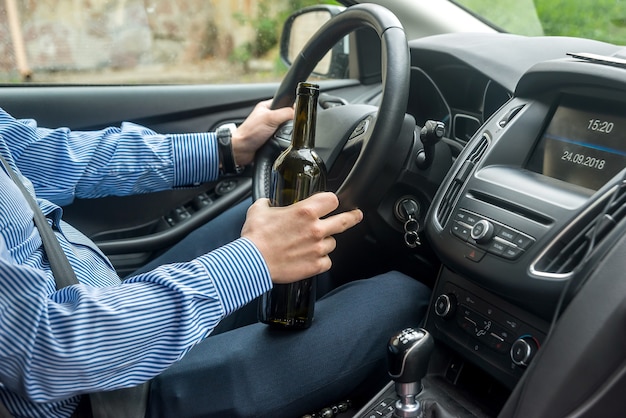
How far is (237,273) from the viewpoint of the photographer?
867 millimetres

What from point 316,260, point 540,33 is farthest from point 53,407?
point 540,33

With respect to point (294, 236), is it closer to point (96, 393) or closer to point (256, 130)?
point (96, 393)

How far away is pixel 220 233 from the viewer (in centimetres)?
142

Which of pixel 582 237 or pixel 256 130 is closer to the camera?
pixel 582 237

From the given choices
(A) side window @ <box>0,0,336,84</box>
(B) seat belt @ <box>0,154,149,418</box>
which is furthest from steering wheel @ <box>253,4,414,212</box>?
(A) side window @ <box>0,0,336,84</box>

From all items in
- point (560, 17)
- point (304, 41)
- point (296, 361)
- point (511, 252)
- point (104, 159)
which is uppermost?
point (560, 17)

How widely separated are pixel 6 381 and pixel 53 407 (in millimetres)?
102

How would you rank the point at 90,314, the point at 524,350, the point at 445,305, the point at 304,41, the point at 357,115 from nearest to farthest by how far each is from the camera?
the point at 90,314 < the point at 524,350 < the point at 445,305 < the point at 357,115 < the point at 304,41

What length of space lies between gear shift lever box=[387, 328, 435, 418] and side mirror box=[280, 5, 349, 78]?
1.07 metres

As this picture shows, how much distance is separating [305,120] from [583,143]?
42 centimetres

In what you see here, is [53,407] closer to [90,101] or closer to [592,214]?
[592,214]

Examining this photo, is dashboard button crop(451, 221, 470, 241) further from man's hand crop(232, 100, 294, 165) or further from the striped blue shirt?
man's hand crop(232, 100, 294, 165)

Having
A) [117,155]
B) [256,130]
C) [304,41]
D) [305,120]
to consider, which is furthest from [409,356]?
[304,41]

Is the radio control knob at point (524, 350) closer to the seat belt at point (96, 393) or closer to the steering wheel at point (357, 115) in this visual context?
the steering wheel at point (357, 115)
